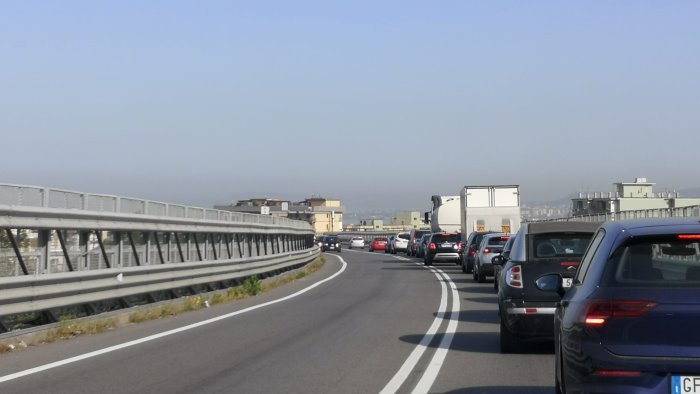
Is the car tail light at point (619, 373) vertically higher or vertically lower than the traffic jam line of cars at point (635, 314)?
lower

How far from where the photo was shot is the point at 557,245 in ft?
45.4

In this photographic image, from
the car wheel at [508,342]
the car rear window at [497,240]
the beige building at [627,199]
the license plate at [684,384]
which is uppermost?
the beige building at [627,199]

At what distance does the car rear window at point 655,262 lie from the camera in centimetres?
654

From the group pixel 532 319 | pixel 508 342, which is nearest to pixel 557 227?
pixel 532 319

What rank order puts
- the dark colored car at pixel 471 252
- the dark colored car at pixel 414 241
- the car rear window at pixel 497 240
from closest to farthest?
the car rear window at pixel 497 240 → the dark colored car at pixel 471 252 → the dark colored car at pixel 414 241

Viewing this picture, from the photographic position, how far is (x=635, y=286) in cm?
641

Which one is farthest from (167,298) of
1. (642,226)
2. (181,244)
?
(642,226)

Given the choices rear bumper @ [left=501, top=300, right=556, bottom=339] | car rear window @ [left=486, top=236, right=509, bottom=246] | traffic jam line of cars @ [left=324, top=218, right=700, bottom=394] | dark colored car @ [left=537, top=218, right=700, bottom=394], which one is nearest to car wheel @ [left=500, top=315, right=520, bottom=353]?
rear bumper @ [left=501, top=300, right=556, bottom=339]

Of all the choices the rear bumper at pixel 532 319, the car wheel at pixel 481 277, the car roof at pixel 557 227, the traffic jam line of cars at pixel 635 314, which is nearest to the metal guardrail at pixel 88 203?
the rear bumper at pixel 532 319

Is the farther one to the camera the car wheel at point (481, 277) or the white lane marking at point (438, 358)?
the car wheel at point (481, 277)

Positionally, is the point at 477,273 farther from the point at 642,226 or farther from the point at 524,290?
the point at 642,226

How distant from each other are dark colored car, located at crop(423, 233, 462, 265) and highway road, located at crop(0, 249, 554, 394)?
25818 mm

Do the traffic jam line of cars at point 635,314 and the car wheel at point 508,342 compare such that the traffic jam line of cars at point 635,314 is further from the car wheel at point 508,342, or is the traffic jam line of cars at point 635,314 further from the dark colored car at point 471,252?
the dark colored car at point 471,252

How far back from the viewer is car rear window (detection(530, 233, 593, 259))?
45.3 ft
